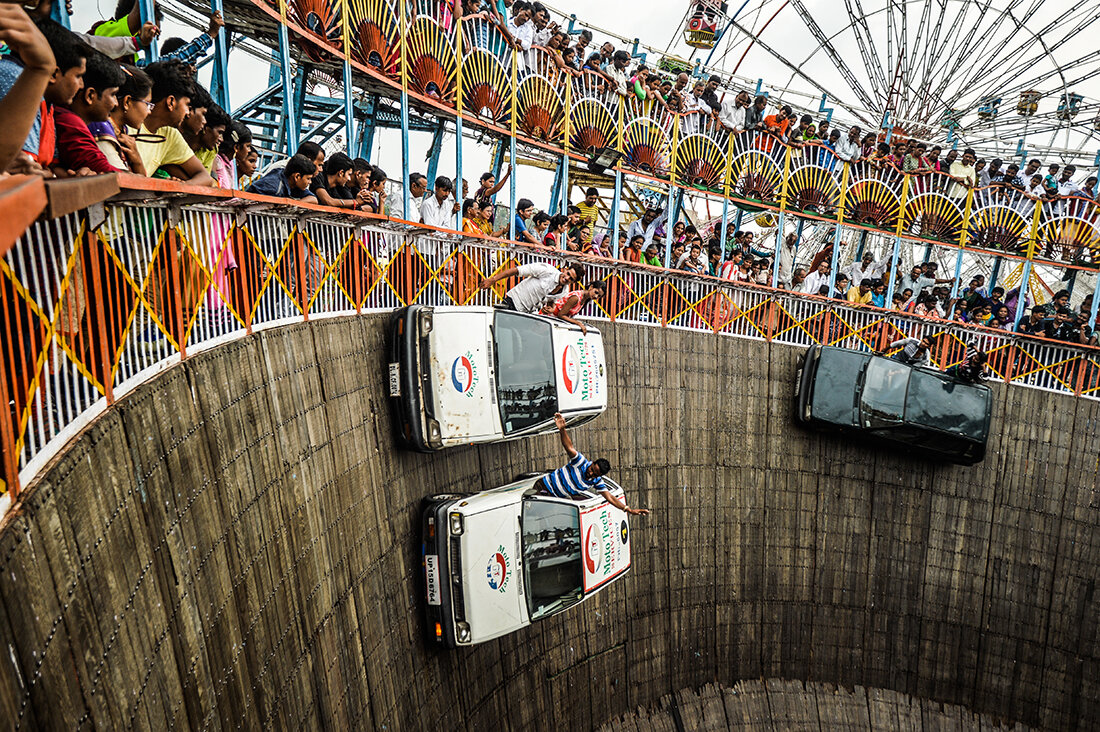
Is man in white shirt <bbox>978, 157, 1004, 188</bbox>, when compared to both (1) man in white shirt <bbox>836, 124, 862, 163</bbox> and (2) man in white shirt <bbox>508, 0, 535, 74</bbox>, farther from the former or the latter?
(2) man in white shirt <bbox>508, 0, 535, 74</bbox>

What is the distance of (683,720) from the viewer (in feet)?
38.4

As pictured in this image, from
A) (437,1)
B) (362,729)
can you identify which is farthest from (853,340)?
(362,729)

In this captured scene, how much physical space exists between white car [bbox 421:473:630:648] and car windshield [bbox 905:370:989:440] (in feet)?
21.6

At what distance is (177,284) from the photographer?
169 inches

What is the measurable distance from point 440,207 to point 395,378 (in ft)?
9.88

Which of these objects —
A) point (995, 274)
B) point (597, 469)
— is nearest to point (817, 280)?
point (995, 274)

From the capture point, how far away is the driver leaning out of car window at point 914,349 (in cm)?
1305

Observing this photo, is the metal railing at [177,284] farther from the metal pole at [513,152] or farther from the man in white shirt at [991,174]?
the man in white shirt at [991,174]

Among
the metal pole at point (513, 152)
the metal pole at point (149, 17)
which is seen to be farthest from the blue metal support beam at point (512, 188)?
the metal pole at point (149, 17)

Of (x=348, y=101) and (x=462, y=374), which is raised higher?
(x=348, y=101)

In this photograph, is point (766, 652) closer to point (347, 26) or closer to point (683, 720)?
point (683, 720)

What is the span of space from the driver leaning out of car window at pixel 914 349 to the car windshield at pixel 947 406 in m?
0.72

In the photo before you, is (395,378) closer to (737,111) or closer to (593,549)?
(593,549)

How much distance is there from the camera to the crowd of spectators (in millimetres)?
3406
